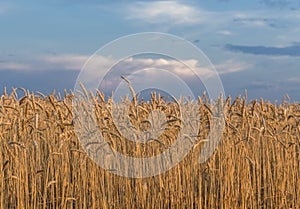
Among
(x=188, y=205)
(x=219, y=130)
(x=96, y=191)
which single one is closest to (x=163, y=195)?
(x=188, y=205)

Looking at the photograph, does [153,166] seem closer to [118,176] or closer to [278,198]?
[118,176]

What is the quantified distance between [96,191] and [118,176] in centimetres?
23

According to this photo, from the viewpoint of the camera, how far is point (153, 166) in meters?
3.20

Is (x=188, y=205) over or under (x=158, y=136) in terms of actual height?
under

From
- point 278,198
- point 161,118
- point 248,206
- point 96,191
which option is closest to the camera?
A: point 96,191

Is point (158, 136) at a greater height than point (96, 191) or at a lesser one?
greater

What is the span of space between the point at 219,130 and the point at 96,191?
1051mm

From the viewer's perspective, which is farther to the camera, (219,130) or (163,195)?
(219,130)

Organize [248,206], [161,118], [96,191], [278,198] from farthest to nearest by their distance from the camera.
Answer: [161,118]
[278,198]
[248,206]
[96,191]

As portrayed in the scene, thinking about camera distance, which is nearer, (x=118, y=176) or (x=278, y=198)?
(x=118, y=176)

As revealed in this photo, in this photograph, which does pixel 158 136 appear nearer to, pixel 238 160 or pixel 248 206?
pixel 238 160

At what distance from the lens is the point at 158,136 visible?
3564 mm

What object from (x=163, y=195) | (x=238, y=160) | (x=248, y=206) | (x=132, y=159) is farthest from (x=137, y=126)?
(x=248, y=206)

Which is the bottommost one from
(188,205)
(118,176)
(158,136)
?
(188,205)
